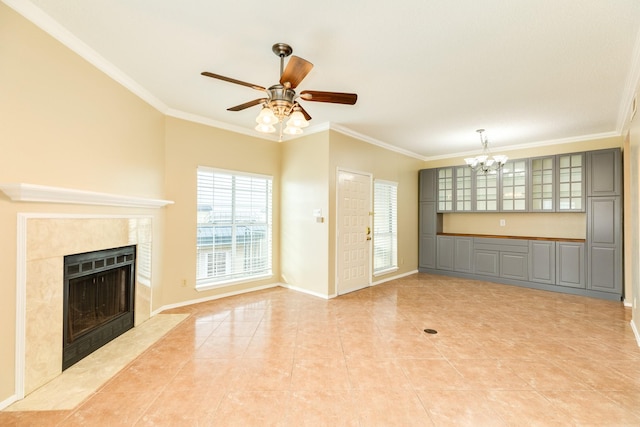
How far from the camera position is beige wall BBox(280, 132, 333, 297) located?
4668 millimetres

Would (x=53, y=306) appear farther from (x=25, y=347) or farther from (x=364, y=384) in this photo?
(x=364, y=384)

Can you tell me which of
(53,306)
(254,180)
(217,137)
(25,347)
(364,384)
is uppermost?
(217,137)

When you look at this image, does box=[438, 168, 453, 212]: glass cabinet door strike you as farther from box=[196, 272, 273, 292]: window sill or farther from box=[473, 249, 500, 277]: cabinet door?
box=[196, 272, 273, 292]: window sill

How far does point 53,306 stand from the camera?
2340mm

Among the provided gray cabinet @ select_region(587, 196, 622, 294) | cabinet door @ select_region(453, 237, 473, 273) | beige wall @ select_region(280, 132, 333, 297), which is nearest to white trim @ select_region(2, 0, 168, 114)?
beige wall @ select_region(280, 132, 333, 297)

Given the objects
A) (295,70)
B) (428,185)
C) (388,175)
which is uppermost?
(295,70)

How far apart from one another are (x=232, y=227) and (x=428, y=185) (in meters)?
4.52

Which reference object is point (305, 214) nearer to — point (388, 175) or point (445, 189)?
point (388, 175)

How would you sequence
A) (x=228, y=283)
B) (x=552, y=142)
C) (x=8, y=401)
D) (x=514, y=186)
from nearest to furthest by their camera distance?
(x=8, y=401)
(x=228, y=283)
(x=552, y=142)
(x=514, y=186)

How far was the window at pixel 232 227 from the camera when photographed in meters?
4.47

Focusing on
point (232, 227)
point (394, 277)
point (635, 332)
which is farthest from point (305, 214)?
point (635, 332)

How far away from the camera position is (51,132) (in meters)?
2.33

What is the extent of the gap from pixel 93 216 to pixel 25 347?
115cm

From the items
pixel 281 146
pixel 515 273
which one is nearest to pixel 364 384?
pixel 281 146
